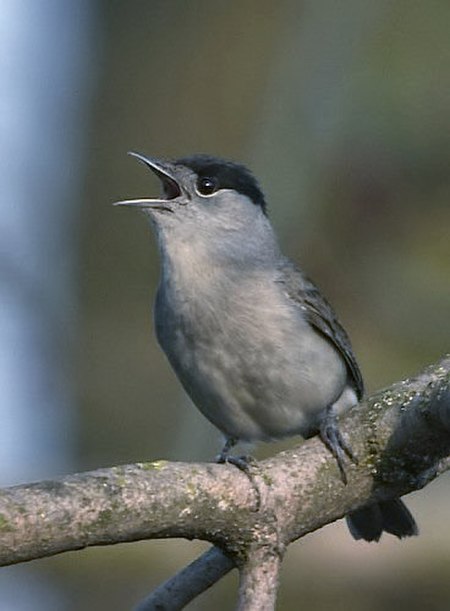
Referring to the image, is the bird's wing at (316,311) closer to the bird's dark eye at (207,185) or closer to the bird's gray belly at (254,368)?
the bird's gray belly at (254,368)

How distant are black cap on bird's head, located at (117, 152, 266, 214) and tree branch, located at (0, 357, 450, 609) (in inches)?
85.1

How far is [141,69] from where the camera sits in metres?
9.63

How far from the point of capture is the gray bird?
18.9 feet

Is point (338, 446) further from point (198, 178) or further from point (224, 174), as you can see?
point (224, 174)

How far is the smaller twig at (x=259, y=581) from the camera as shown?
343 centimetres

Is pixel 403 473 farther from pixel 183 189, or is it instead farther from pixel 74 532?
pixel 183 189

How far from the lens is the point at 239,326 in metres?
5.75

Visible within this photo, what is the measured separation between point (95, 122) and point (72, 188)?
1.66 ft

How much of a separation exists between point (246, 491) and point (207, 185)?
2779mm

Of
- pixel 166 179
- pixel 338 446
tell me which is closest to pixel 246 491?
pixel 338 446

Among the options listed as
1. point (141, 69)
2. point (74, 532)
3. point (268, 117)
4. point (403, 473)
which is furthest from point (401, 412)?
point (141, 69)

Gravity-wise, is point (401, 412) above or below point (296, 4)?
below

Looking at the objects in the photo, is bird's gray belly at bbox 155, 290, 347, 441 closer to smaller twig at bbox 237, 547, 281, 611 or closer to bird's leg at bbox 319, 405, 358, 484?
bird's leg at bbox 319, 405, 358, 484

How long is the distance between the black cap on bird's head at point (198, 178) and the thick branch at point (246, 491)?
217 centimetres
